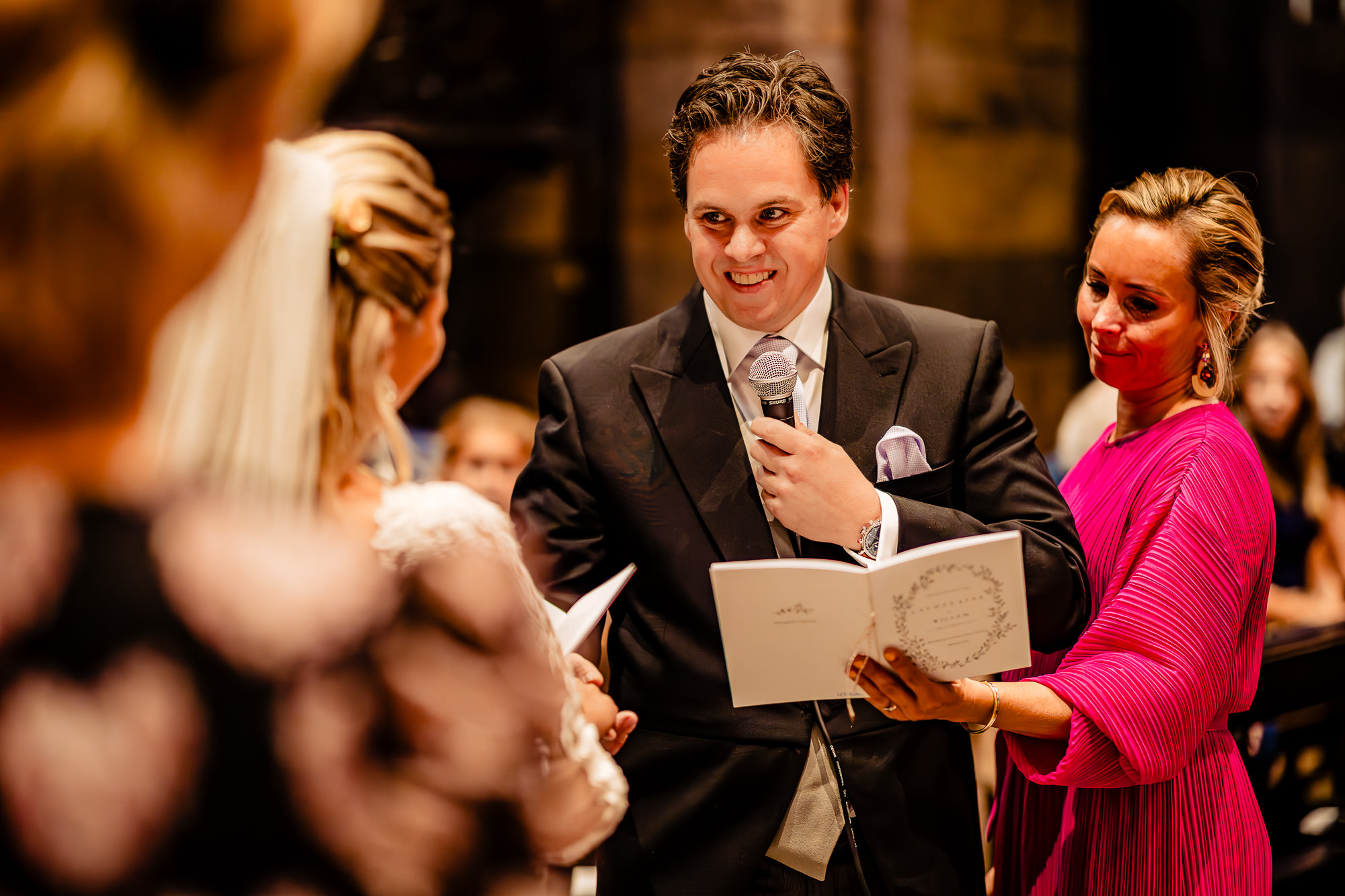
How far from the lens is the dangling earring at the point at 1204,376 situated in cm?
206

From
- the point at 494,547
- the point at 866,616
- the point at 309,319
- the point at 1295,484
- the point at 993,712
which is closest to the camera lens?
the point at 494,547

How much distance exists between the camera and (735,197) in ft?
6.10

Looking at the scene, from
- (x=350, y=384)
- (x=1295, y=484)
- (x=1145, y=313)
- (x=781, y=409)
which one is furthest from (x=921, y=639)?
(x=1295, y=484)

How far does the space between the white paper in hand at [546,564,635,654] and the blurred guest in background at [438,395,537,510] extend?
215 centimetres

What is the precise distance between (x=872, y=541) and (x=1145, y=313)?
75 cm

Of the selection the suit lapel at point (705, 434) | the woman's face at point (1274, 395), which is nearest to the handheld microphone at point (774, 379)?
the suit lapel at point (705, 434)

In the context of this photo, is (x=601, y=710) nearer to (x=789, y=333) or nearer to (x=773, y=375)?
(x=773, y=375)

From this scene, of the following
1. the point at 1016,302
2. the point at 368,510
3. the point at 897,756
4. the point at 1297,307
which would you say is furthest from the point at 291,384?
the point at 1297,307

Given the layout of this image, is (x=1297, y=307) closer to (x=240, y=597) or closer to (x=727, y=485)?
(x=727, y=485)

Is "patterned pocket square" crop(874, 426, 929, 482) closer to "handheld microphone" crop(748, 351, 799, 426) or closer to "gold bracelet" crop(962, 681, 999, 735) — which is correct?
"handheld microphone" crop(748, 351, 799, 426)

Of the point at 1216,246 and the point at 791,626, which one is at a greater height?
the point at 1216,246

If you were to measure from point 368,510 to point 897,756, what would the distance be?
3.70 feet

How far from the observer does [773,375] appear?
173 centimetres

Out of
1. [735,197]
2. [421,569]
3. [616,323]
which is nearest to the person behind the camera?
[421,569]
